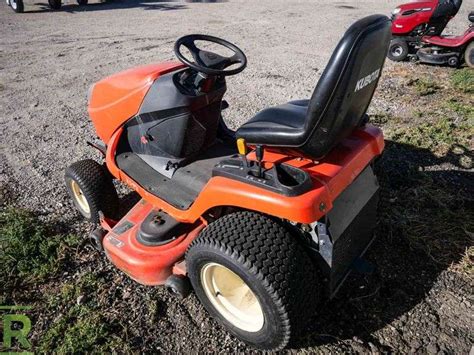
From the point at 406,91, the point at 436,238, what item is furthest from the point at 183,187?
the point at 406,91

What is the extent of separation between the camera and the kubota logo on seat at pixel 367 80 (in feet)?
5.39

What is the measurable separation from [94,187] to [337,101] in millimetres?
1734

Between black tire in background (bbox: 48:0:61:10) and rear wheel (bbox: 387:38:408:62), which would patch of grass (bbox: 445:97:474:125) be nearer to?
rear wheel (bbox: 387:38:408:62)

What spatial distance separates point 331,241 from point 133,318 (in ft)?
3.72

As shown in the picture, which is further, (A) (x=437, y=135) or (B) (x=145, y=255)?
(A) (x=437, y=135)

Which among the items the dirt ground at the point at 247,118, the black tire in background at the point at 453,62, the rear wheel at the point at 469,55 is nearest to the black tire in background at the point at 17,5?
the dirt ground at the point at 247,118

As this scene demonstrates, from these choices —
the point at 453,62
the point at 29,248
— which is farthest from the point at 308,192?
the point at 453,62

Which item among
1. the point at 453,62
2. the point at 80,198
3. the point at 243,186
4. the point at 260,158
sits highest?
the point at 260,158

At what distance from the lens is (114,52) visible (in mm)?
6805

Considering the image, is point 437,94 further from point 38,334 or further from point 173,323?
point 38,334

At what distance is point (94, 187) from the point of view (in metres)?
2.57

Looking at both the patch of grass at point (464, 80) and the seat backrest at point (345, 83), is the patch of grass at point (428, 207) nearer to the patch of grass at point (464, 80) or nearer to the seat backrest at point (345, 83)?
the seat backrest at point (345, 83)

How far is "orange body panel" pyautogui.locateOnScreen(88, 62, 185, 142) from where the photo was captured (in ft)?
7.95

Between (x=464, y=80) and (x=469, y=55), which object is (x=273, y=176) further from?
(x=469, y=55)
